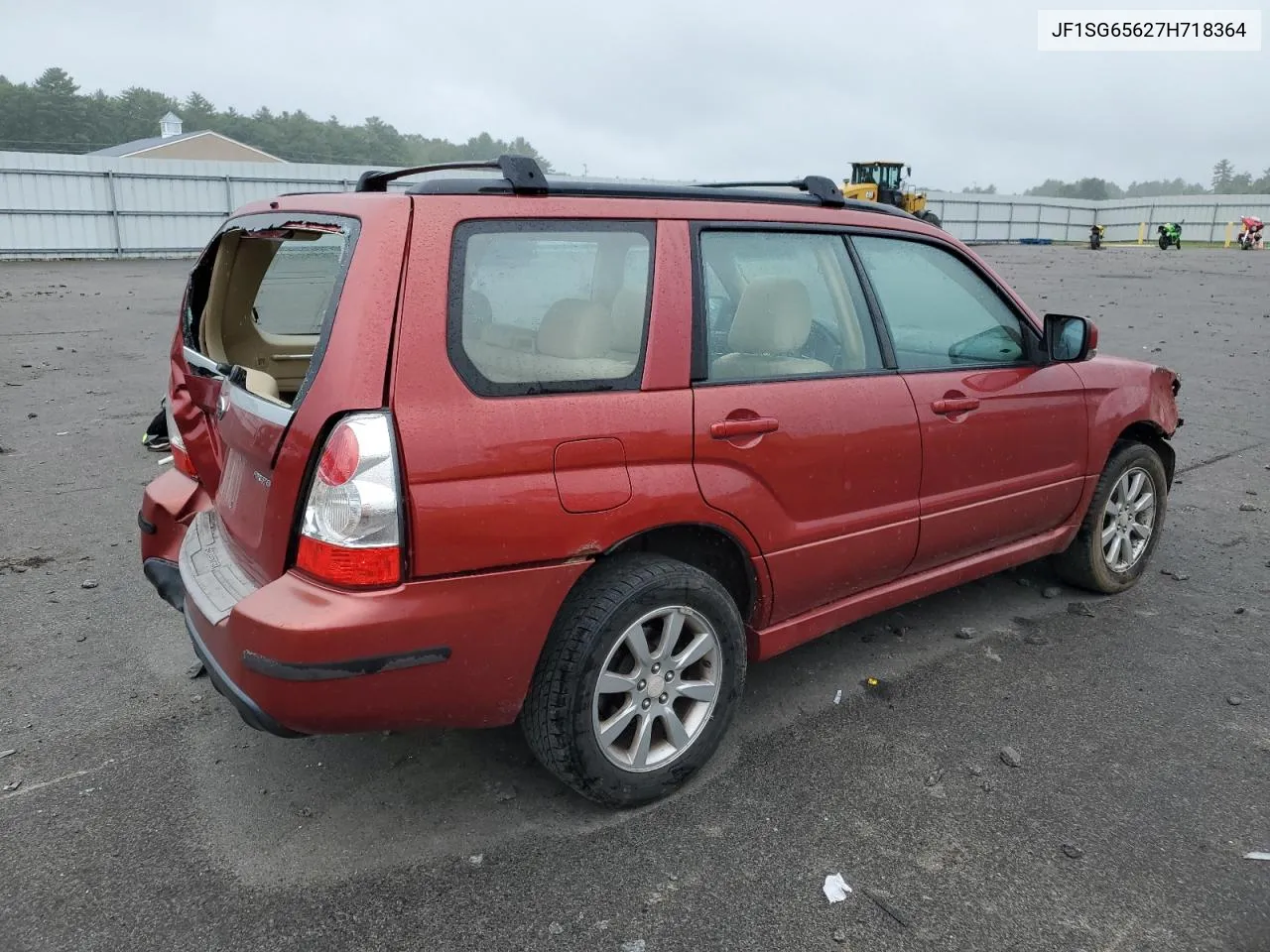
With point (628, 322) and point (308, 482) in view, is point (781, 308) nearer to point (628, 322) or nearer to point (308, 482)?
point (628, 322)

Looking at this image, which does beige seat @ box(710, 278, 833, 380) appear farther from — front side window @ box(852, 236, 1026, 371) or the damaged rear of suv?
the damaged rear of suv

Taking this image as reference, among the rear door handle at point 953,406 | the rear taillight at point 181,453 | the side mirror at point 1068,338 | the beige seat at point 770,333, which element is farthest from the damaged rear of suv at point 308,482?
the side mirror at point 1068,338

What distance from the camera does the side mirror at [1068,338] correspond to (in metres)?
3.86

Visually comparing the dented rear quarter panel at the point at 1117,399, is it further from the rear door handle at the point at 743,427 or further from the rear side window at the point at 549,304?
the rear side window at the point at 549,304

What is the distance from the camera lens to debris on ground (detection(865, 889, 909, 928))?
238 centimetres

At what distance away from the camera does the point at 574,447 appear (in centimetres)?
254

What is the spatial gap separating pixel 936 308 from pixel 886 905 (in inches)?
86.7

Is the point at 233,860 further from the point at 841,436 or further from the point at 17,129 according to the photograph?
the point at 17,129

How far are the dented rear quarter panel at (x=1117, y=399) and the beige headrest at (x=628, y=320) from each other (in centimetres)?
219

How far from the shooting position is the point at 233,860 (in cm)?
258

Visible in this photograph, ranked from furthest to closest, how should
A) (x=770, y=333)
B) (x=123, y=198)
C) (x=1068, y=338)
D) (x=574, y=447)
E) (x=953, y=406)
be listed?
1. (x=123, y=198)
2. (x=1068, y=338)
3. (x=953, y=406)
4. (x=770, y=333)
5. (x=574, y=447)

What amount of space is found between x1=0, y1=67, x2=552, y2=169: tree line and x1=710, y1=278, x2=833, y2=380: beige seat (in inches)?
2097

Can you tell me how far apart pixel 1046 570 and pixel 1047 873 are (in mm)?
2394

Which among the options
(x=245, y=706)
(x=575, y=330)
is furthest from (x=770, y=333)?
(x=245, y=706)
